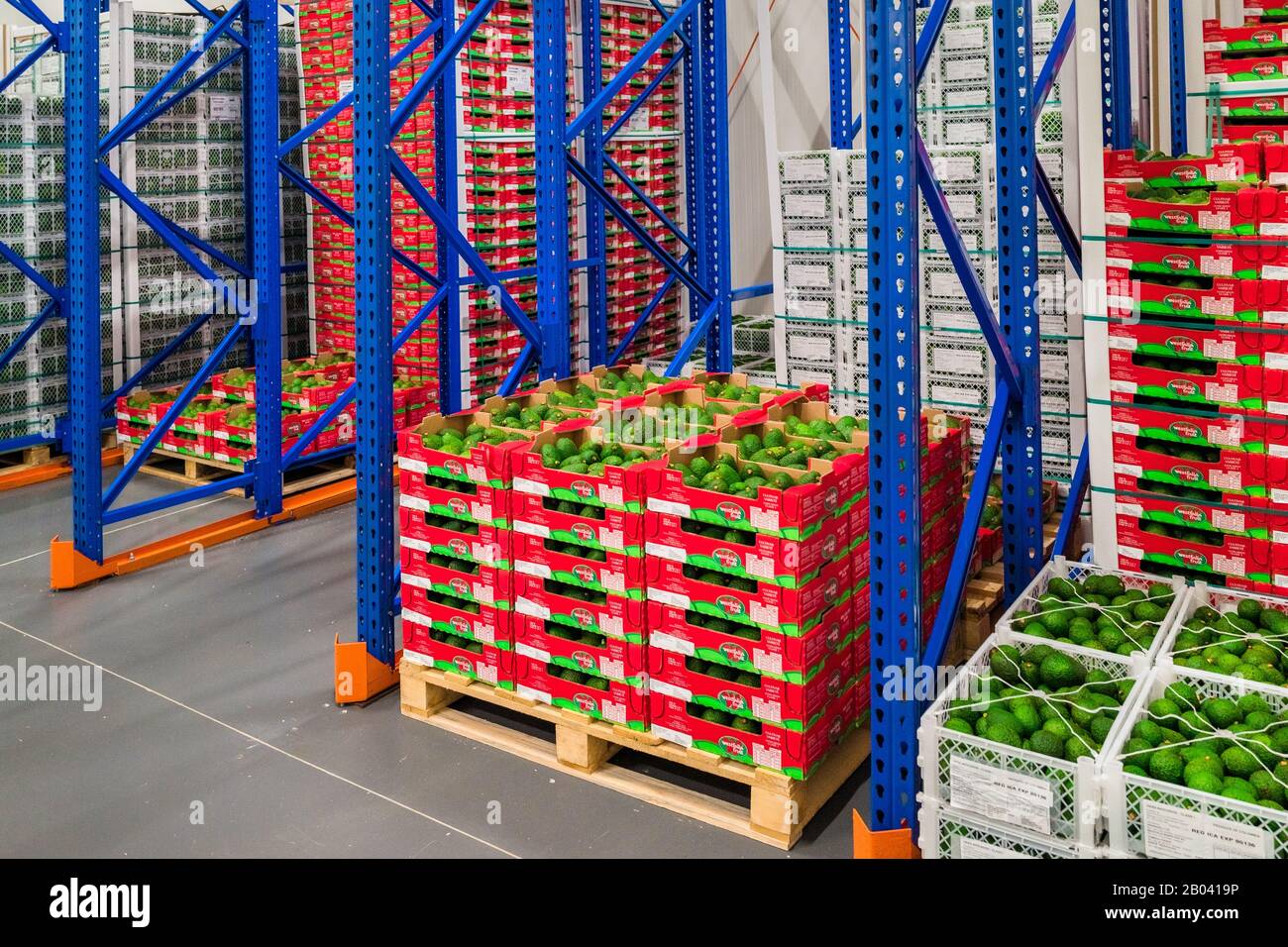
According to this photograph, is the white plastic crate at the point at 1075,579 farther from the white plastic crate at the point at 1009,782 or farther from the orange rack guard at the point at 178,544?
the orange rack guard at the point at 178,544

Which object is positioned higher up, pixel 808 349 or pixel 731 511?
pixel 808 349

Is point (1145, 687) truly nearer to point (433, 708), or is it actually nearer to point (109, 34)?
point (433, 708)

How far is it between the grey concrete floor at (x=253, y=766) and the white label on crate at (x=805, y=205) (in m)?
3.48

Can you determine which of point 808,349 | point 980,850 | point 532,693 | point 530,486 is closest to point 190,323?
point 808,349

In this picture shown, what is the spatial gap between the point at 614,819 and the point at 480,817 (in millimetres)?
505

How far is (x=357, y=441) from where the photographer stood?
18.4ft

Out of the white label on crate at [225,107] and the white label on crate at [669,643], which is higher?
the white label on crate at [225,107]

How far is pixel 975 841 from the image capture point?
3.60m

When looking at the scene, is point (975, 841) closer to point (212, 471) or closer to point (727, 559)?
point (727, 559)

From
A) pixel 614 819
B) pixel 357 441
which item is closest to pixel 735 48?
pixel 357 441

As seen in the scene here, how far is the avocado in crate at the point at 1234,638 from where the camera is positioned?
12.6 feet

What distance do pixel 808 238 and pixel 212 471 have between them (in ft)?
16.8

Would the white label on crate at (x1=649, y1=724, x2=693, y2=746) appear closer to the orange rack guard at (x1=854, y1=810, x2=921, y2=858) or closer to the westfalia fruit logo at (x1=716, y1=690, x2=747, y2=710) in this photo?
the westfalia fruit logo at (x1=716, y1=690, x2=747, y2=710)

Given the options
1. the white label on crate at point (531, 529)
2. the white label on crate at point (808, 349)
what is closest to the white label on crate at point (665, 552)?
the white label on crate at point (531, 529)
